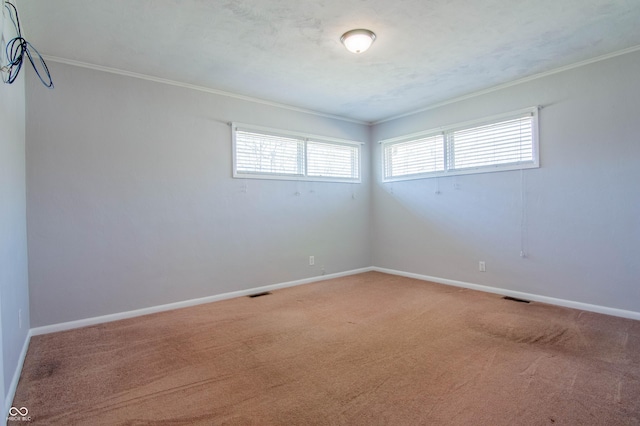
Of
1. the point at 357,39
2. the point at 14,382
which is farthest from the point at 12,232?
the point at 357,39

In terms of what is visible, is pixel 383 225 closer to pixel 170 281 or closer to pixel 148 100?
pixel 170 281

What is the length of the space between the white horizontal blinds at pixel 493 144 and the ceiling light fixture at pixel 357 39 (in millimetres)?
2299

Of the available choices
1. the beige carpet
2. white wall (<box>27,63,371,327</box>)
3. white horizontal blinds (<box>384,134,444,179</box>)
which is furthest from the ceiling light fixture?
the beige carpet

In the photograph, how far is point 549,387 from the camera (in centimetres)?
207

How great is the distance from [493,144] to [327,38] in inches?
106

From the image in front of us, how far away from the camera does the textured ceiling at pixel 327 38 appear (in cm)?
247

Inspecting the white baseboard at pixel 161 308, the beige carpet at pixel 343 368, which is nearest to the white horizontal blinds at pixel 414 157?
the white baseboard at pixel 161 308

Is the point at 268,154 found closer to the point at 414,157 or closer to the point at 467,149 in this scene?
the point at 414,157

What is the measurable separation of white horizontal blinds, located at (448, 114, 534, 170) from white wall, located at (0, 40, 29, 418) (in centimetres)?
476

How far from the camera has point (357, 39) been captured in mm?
2809

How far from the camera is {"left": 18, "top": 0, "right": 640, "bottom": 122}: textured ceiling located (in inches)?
97.2

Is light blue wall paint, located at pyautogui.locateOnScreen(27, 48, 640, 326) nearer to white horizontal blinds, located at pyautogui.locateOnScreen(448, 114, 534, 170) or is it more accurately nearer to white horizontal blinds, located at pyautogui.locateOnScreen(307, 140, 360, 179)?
white horizontal blinds, located at pyautogui.locateOnScreen(448, 114, 534, 170)

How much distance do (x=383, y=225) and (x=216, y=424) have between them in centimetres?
434

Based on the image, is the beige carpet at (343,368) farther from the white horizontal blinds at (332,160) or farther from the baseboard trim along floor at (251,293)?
the white horizontal blinds at (332,160)
